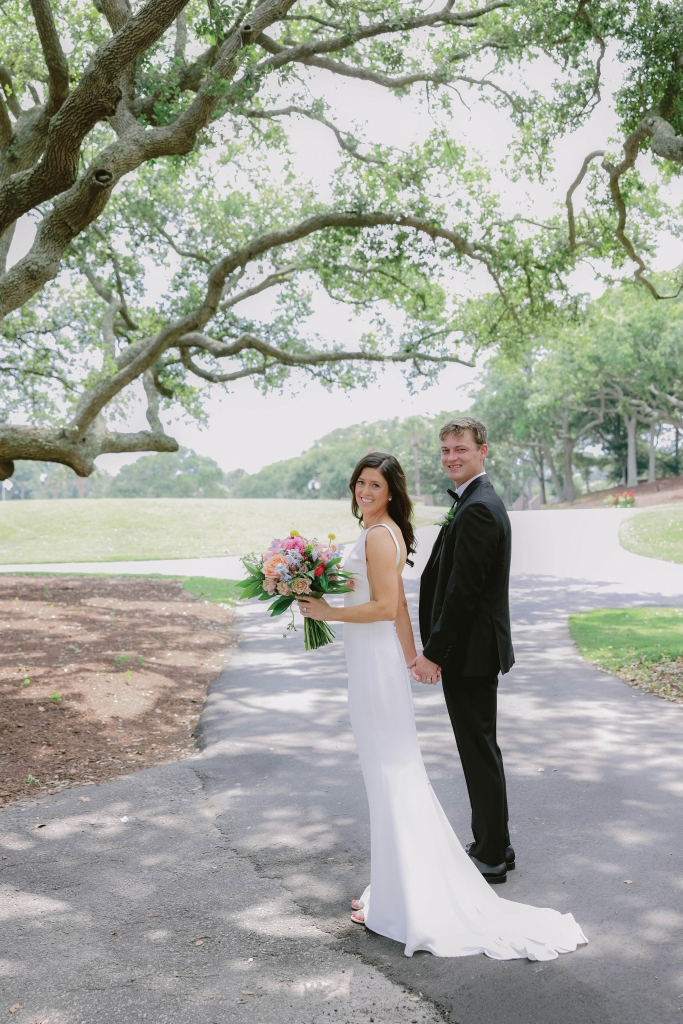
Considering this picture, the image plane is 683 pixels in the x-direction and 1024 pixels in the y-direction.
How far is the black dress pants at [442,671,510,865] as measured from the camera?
4285 millimetres

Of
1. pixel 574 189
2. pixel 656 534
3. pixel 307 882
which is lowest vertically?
pixel 307 882

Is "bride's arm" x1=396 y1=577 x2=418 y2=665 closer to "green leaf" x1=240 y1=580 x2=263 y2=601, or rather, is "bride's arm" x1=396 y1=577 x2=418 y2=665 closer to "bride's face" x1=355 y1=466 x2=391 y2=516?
"bride's face" x1=355 y1=466 x2=391 y2=516

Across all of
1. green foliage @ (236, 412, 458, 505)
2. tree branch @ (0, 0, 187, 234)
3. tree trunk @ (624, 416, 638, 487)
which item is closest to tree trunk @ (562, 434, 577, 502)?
tree trunk @ (624, 416, 638, 487)

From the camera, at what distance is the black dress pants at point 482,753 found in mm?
4285

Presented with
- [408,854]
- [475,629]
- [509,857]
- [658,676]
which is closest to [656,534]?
[658,676]

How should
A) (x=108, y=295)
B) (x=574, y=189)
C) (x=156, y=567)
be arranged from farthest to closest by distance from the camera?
(x=156, y=567)
(x=108, y=295)
(x=574, y=189)

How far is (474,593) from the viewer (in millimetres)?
4137

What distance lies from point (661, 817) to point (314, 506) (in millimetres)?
48816

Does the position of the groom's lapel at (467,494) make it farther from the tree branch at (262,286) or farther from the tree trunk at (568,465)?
the tree trunk at (568,465)

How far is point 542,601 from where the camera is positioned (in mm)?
16469

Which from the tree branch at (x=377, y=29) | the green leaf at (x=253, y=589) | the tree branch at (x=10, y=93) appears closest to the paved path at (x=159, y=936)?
the green leaf at (x=253, y=589)

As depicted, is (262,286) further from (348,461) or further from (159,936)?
(348,461)

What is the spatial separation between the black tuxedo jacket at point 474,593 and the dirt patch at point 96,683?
3.43m

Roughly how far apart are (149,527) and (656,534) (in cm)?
2323
